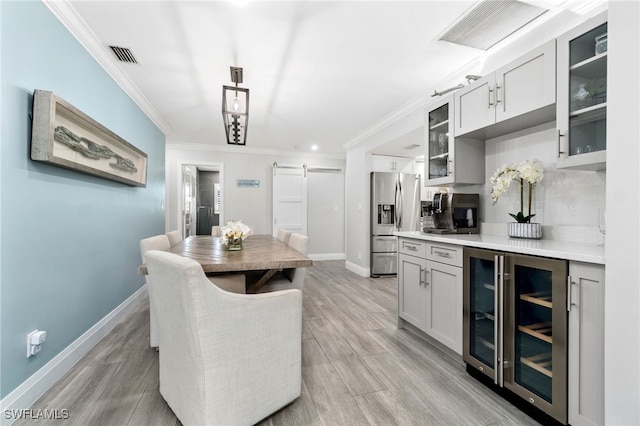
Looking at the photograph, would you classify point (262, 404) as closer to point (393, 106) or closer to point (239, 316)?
point (239, 316)

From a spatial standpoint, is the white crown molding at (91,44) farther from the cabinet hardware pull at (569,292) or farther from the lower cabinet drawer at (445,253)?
the cabinet hardware pull at (569,292)

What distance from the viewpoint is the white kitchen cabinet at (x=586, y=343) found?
121 centimetres

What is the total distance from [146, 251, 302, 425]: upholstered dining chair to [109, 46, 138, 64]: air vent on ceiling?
84.1 inches

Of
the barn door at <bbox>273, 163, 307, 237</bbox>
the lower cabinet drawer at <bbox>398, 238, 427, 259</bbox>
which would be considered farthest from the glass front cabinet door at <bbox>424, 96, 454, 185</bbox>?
the barn door at <bbox>273, 163, 307, 237</bbox>

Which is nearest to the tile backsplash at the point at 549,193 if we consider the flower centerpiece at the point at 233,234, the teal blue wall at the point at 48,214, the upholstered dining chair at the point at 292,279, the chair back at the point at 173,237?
the upholstered dining chair at the point at 292,279

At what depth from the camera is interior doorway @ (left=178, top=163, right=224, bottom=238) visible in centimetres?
554

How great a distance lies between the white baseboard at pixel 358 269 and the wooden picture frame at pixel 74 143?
364 cm

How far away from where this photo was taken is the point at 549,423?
4.62ft

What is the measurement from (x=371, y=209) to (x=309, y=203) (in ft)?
6.30

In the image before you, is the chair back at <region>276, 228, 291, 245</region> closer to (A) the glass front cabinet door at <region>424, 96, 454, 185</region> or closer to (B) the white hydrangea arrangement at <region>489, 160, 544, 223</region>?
(A) the glass front cabinet door at <region>424, 96, 454, 185</region>

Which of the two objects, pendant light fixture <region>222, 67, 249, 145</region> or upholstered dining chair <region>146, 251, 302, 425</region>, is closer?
upholstered dining chair <region>146, 251, 302, 425</region>

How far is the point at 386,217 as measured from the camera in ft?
15.8

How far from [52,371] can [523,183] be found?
3538 millimetres

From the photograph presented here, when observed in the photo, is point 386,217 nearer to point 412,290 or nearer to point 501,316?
point 412,290
